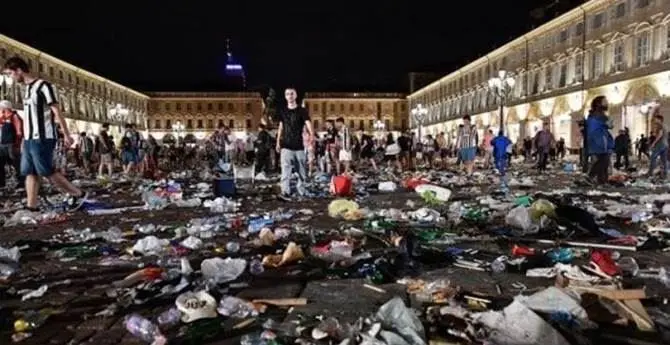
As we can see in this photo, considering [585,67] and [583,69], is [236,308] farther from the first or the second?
[583,69]

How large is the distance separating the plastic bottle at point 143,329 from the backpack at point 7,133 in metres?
11.4

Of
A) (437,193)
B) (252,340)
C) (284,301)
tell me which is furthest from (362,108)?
(252,340)

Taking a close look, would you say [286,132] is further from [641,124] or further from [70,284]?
[641,124]

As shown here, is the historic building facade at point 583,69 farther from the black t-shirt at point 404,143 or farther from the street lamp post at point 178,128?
the street lamp post at point 178,128

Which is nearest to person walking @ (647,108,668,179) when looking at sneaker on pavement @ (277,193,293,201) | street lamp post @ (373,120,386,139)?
sneaker on pavement @ (277,193,293,201)

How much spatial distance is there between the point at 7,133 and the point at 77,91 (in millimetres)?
64866

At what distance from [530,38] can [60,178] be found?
178 ft

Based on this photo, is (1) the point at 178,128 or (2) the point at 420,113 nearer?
(2) the point at 420,113

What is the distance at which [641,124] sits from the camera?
124ft

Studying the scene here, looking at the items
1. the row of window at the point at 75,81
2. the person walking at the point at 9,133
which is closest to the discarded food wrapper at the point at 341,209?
the person walking at the point at 9,133

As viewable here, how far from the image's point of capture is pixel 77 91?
242 feet

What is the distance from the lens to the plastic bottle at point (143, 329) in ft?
11.4

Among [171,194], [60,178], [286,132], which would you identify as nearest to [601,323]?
[60,178]

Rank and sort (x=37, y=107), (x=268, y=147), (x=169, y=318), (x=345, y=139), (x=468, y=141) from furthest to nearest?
(x=268, y=147), (x=345, y=139), (x=468, y=141), (x=37, y=107), (x=169, y=318)
